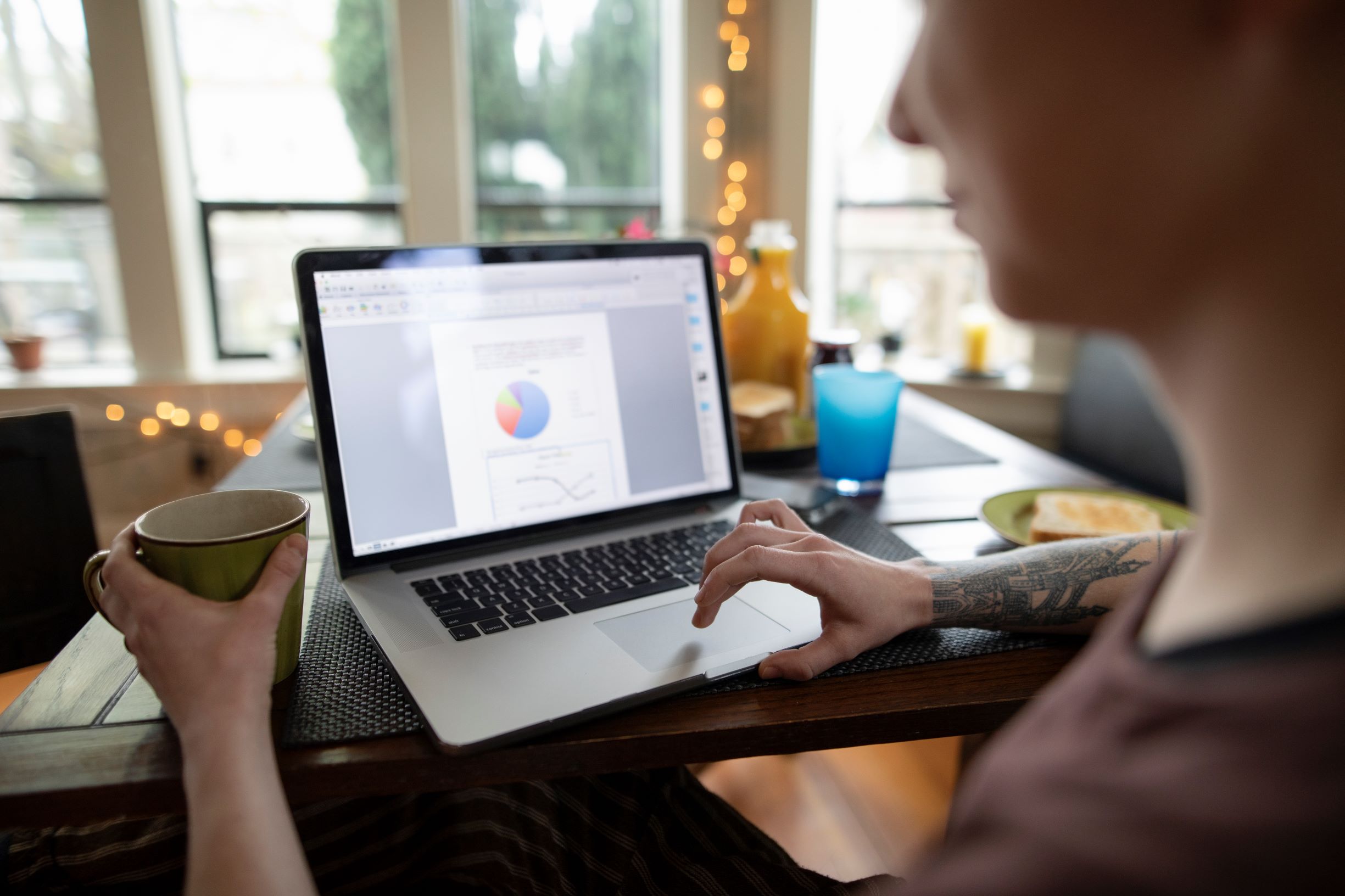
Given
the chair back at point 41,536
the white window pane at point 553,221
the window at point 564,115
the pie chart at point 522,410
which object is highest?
the window at point 564,115

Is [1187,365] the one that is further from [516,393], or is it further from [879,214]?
[879,214]

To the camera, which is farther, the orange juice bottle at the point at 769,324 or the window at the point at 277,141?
the window at the point at 277,141

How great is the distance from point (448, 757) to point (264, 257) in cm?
277

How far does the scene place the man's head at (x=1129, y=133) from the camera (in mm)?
272

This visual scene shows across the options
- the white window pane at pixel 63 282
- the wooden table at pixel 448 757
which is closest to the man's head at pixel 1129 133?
the wooden table at pixel 448 757

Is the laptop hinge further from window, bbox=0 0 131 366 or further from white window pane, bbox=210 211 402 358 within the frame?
window, bbox=0 0 131 366

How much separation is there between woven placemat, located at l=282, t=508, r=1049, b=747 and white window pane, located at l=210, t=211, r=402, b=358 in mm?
2363

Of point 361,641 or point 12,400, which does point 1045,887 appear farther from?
point 12,400

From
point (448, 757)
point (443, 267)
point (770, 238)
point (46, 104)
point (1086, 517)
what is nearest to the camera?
point (448, 757)

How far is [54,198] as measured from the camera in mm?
2605

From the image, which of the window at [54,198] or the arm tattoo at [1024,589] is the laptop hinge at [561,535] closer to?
the arm tattoo at [1024,589]

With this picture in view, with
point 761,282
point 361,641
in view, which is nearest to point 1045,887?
point 361,641

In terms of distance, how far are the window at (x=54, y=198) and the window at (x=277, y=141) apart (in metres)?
0.29

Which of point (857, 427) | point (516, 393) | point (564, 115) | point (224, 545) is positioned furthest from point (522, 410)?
point (564, 115)
